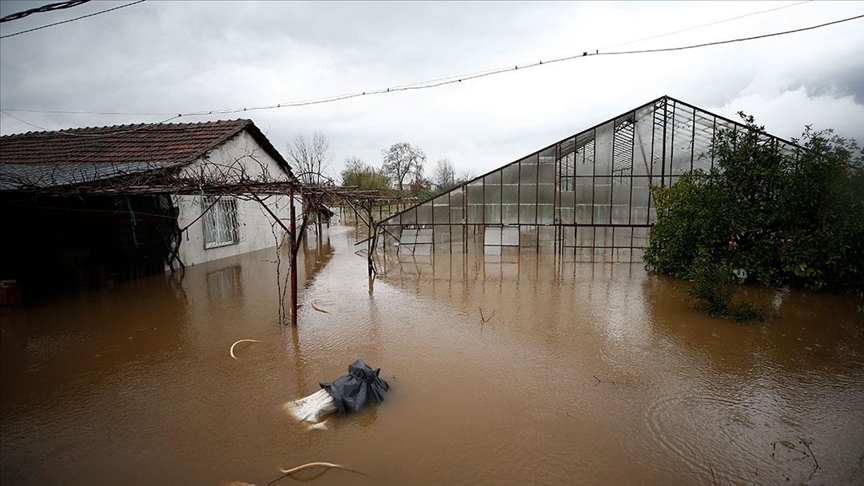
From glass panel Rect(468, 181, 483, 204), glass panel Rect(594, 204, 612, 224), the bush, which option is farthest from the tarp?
glass panel Rect(594, 204, 612, 224)

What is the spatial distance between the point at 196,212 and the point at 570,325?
12.7m

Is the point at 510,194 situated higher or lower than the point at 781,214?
higher

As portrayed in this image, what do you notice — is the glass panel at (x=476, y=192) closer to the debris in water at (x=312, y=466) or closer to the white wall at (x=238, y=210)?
the white wall at (x=238, y=210)

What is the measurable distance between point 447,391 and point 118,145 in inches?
598

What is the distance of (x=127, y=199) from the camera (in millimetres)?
11148

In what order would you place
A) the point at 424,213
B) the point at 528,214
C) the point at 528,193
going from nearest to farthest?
the point at 528,193 < the point at 528,214 < the point at 424,213

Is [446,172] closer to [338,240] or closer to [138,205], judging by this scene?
[338,240]

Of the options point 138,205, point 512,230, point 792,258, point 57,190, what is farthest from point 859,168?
point 138,205

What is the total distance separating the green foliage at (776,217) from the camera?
30.9 ft

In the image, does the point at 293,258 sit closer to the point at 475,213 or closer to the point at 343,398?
the point at 343,398

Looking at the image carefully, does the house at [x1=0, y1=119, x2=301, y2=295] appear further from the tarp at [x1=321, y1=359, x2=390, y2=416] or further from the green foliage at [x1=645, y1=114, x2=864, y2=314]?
the green foliage at [x1=645, y1=114, x2=864, y2=314]

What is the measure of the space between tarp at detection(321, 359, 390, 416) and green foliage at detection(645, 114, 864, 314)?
23.6ft

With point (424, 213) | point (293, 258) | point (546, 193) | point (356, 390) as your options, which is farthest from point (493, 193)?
point (356, 390)

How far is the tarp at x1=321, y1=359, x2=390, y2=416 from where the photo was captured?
4785mm
